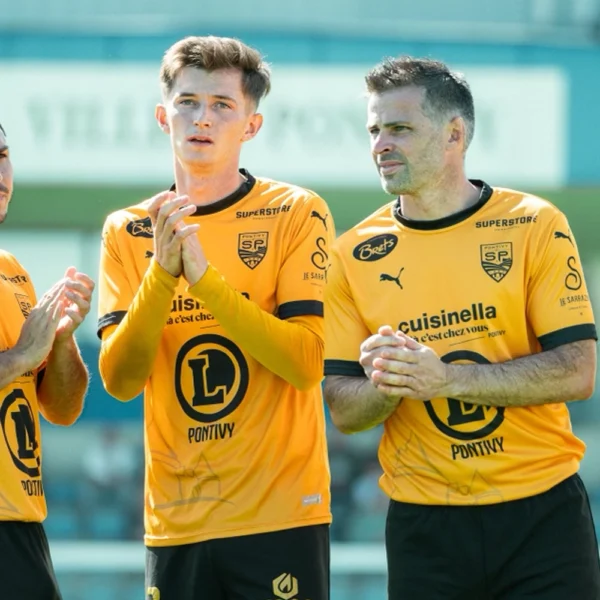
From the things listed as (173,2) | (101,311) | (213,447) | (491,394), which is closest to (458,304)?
(491,394)

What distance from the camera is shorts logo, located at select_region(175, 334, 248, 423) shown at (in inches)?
159

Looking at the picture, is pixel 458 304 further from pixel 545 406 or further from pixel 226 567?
pixel 226 567

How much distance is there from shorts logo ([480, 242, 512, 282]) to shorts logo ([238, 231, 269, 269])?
0.71 meters

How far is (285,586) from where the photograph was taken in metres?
3.86

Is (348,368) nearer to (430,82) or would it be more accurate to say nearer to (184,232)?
(184,232)

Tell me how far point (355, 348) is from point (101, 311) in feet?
2.87

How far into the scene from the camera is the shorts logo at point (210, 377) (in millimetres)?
4027

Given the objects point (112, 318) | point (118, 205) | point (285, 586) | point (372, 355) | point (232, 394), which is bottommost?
point (285, 586)

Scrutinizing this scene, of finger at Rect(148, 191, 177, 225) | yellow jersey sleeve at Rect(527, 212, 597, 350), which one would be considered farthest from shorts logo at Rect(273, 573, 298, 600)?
finger at Rect(148, 191, 177, 225)

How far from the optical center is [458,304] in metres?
3.86

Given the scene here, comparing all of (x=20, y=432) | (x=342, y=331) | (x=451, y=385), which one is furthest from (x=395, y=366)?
(x=20, y=432)

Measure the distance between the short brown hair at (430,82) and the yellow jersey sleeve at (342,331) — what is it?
22.8 inches

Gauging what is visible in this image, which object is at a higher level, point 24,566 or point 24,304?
point 24,304

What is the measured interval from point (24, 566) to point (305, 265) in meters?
1.25
